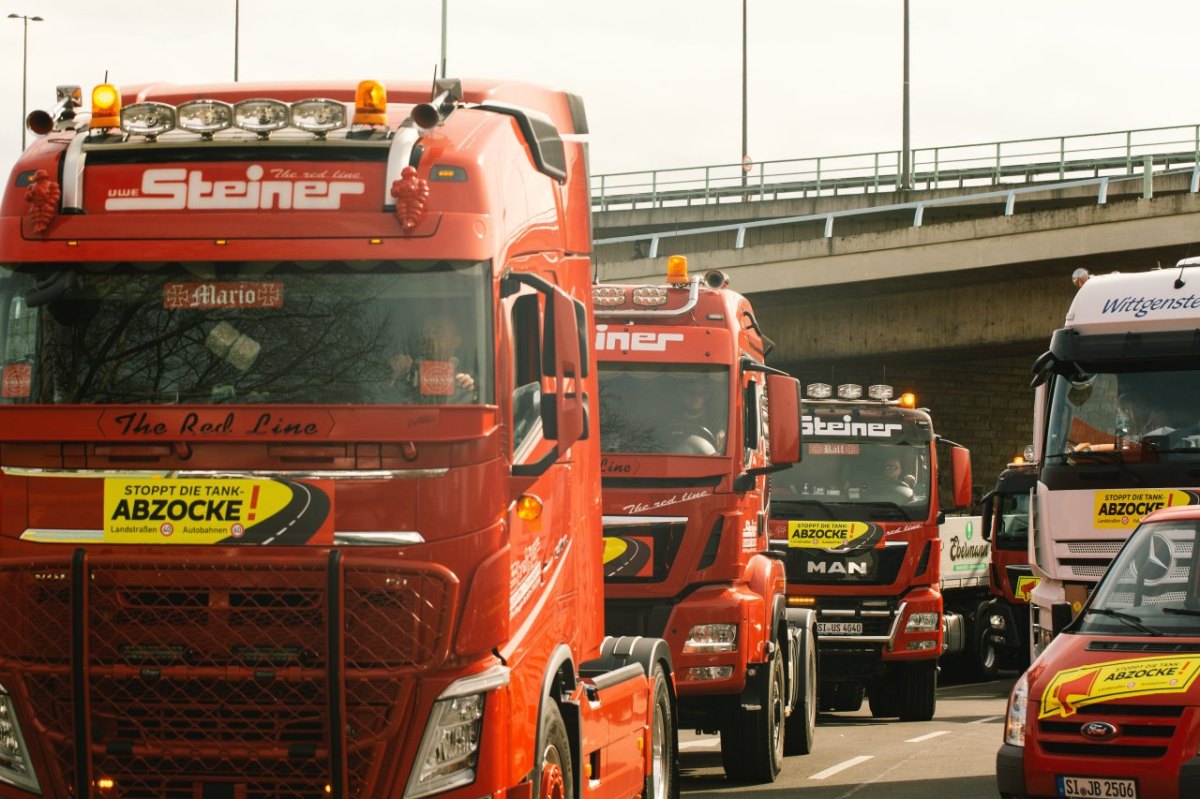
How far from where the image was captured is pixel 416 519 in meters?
7.54

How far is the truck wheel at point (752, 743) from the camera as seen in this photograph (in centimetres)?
1412

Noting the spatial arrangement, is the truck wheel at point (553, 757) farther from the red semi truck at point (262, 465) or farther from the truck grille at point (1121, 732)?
the truck grille at point (1121, 732)

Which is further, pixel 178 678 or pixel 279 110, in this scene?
pixel 279 110

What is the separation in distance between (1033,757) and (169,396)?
14.5 feet

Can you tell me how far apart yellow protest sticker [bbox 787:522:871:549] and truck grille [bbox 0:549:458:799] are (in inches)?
512

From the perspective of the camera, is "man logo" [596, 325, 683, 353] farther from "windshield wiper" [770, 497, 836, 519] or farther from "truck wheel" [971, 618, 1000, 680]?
"truck wheel" [971, 618, 1000, 680]

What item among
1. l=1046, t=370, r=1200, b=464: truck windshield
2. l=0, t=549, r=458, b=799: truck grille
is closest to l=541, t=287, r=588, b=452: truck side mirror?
l=0, t=549, r=458, b=799: truck grille

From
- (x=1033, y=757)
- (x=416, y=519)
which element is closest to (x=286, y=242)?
(x=416, y=519)

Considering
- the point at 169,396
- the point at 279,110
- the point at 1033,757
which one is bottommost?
the point at 1033,757

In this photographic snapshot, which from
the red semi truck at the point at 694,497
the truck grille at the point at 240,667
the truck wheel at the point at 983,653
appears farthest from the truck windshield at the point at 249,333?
the truck wheel at the point at 983,653

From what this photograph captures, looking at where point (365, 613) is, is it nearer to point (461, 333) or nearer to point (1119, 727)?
point (461, 333)

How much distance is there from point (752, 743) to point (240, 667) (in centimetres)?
724

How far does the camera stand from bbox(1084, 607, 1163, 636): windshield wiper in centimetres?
1001

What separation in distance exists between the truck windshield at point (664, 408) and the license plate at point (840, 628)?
22.1 feet
